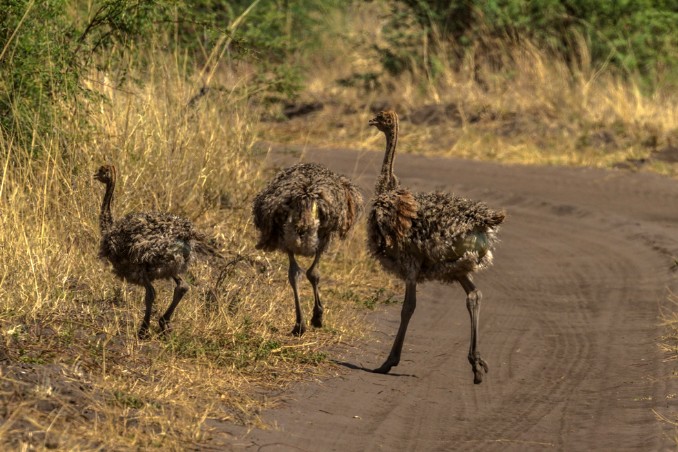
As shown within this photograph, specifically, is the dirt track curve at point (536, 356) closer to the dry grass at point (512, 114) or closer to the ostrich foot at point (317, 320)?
the ostrich foot at point (317, 320)

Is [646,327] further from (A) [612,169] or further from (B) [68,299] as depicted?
(A) [612,169]

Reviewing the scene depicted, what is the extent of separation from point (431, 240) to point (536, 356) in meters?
1.59

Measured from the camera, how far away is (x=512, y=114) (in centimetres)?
2048

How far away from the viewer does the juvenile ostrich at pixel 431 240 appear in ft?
28.1

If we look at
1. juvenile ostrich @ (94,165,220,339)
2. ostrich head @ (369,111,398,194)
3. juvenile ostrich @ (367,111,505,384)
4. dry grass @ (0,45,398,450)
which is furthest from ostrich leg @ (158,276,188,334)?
ostrich head @ (369,111,398,194)

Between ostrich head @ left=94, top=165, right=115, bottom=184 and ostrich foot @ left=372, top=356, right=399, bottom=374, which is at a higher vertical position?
ostrich head @ left=94, top=165, right=115, bottom=184

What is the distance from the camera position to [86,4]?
1373 centimetres

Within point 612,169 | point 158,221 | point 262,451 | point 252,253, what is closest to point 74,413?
point 262,451

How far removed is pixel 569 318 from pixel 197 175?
12.6 ft

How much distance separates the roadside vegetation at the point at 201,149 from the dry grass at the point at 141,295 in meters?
0.02

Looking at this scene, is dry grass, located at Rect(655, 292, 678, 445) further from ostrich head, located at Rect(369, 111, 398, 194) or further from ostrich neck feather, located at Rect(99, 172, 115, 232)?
ostrich neck feather, located at Rect(99, 172, 115, 232)

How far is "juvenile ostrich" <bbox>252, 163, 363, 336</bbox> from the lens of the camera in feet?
29.6

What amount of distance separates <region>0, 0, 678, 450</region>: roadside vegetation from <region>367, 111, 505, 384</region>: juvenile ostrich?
84 centimetres

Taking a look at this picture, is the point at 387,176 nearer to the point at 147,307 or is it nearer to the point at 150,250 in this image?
the point at 150,250
